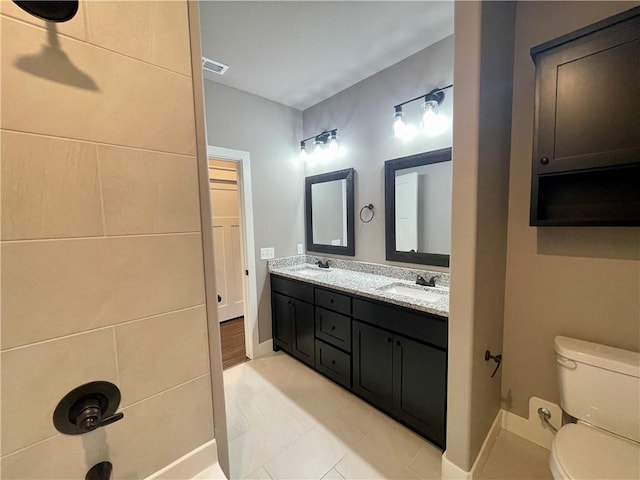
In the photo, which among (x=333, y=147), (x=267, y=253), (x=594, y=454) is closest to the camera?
(x=594, y=454)

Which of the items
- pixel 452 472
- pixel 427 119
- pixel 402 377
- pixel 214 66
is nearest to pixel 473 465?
pixel 452 472

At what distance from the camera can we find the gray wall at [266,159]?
8.09ft

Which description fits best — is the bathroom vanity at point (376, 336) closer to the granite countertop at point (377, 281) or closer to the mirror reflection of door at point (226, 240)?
the granite countertop at point (377, 281)

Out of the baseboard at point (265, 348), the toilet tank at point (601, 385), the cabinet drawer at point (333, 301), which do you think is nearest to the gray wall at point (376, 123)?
the cabinet drawer at point (333, 301)

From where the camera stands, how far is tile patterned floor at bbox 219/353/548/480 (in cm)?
152

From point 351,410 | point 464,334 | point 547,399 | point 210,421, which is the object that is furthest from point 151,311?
point 547,399

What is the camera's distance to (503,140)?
1485 millimetres

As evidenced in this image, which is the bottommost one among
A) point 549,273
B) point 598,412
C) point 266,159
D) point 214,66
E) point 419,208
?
point 598,412

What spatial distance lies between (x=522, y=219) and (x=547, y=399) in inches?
42.7

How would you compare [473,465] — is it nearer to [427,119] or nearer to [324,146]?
[427,119]

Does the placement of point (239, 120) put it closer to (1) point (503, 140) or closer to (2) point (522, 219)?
(1) point (503, 140)

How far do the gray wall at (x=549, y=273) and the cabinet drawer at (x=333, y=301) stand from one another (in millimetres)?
1040

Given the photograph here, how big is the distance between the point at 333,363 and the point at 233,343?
1.47 meters

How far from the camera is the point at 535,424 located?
162cm
